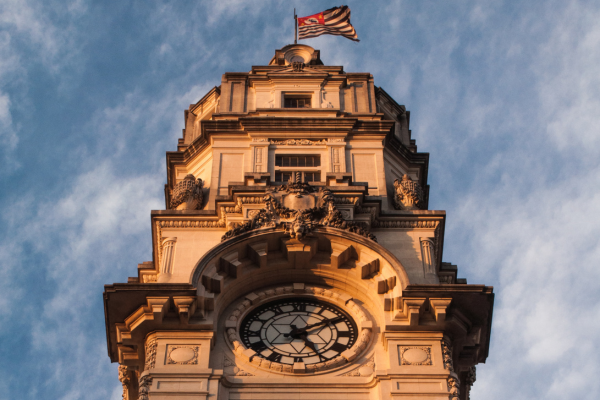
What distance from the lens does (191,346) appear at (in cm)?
3078

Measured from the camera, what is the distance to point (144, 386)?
29391 millimetres

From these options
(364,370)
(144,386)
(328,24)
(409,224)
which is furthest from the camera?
(328,24)

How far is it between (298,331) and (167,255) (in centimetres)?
544

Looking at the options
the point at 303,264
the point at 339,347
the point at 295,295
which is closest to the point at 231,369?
the point at 339,347

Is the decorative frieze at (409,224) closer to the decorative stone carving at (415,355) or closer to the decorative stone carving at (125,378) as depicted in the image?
the decorative stone carving at (415,355)

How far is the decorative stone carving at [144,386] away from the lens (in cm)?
2903

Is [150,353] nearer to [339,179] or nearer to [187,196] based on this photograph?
[187,196]

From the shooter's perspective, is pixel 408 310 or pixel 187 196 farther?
pixel 187 196

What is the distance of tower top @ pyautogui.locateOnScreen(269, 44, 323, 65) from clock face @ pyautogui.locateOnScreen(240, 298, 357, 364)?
57.1 ft

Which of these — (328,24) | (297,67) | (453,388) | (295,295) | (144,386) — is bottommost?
(453,388)

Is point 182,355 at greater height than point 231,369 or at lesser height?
greater

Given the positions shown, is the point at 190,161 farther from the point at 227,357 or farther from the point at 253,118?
the point at 227,357

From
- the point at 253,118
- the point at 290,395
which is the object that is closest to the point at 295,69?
the point at 253,118

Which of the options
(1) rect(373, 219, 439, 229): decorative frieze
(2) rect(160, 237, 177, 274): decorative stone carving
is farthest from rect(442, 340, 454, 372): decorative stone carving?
(2) rect(160, 237, 177, 274): decorative stone carving
